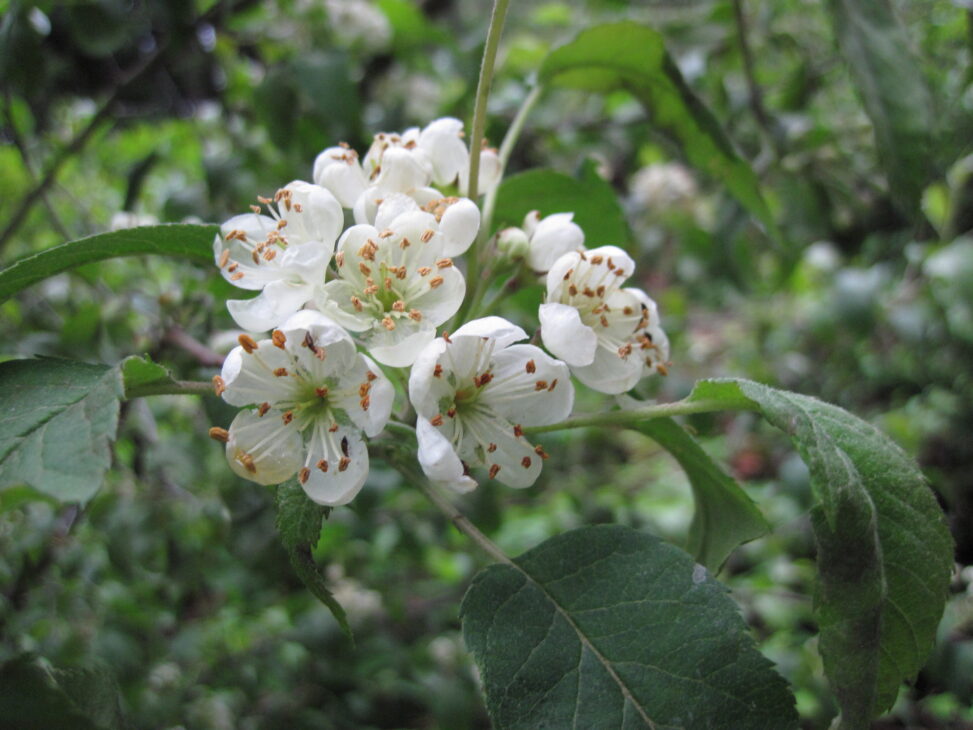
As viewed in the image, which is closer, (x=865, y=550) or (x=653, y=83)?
(x=865, y=550)

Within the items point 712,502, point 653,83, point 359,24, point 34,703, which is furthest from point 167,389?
point 359,24

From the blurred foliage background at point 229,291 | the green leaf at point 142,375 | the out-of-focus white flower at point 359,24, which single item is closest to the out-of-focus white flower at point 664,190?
the blurred foliage background at point 229,291

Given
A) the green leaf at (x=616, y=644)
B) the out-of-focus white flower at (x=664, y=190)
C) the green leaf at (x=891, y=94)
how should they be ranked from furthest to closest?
the out-of-focus white flower at (x=664, y=190), the green leaf at (x=891, y=94), the green leaf at (x=616, y=644)

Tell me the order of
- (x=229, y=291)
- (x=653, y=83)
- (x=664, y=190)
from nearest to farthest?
1. (x=229, y=291)
2. (x=653, y=83)
3. (x=664, y=190)

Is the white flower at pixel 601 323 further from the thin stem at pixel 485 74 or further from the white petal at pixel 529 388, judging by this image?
the thin stem at pixel 485 74

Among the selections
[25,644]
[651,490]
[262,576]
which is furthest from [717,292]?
[25,644]

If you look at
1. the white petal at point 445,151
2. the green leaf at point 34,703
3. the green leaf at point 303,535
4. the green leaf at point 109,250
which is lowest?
the green leaf at point 34,703

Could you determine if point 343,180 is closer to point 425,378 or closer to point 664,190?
point 425,378
